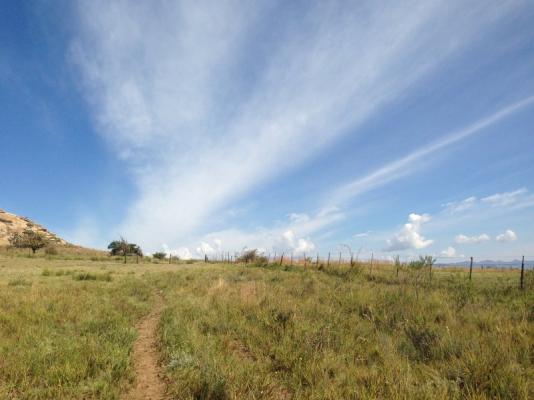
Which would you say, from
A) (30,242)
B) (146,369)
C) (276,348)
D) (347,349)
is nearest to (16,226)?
(30,242)

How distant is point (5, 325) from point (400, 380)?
10.1 metres

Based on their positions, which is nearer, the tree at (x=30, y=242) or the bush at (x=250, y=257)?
the bush at (x=250, y=257)

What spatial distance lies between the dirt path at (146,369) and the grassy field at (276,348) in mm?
213

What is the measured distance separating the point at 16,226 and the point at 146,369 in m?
115

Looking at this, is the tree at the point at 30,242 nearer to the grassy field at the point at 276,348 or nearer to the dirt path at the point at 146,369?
the grassy field at the point at 276,348

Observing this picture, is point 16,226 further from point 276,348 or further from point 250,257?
point 276,348

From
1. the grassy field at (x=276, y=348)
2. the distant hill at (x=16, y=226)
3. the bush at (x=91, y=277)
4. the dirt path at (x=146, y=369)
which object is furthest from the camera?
the distant hill at (x=16, y=226)

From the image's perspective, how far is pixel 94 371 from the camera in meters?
5.74

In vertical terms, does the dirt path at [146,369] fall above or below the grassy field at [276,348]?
below

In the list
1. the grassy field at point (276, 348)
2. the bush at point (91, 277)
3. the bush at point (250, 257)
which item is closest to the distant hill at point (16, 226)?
the bush at point (250, 257)

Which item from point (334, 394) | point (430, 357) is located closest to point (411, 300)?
point (430, 357)

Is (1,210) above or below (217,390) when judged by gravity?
above

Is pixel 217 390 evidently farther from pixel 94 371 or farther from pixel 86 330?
pixel 86 330

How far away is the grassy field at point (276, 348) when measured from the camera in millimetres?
5156
